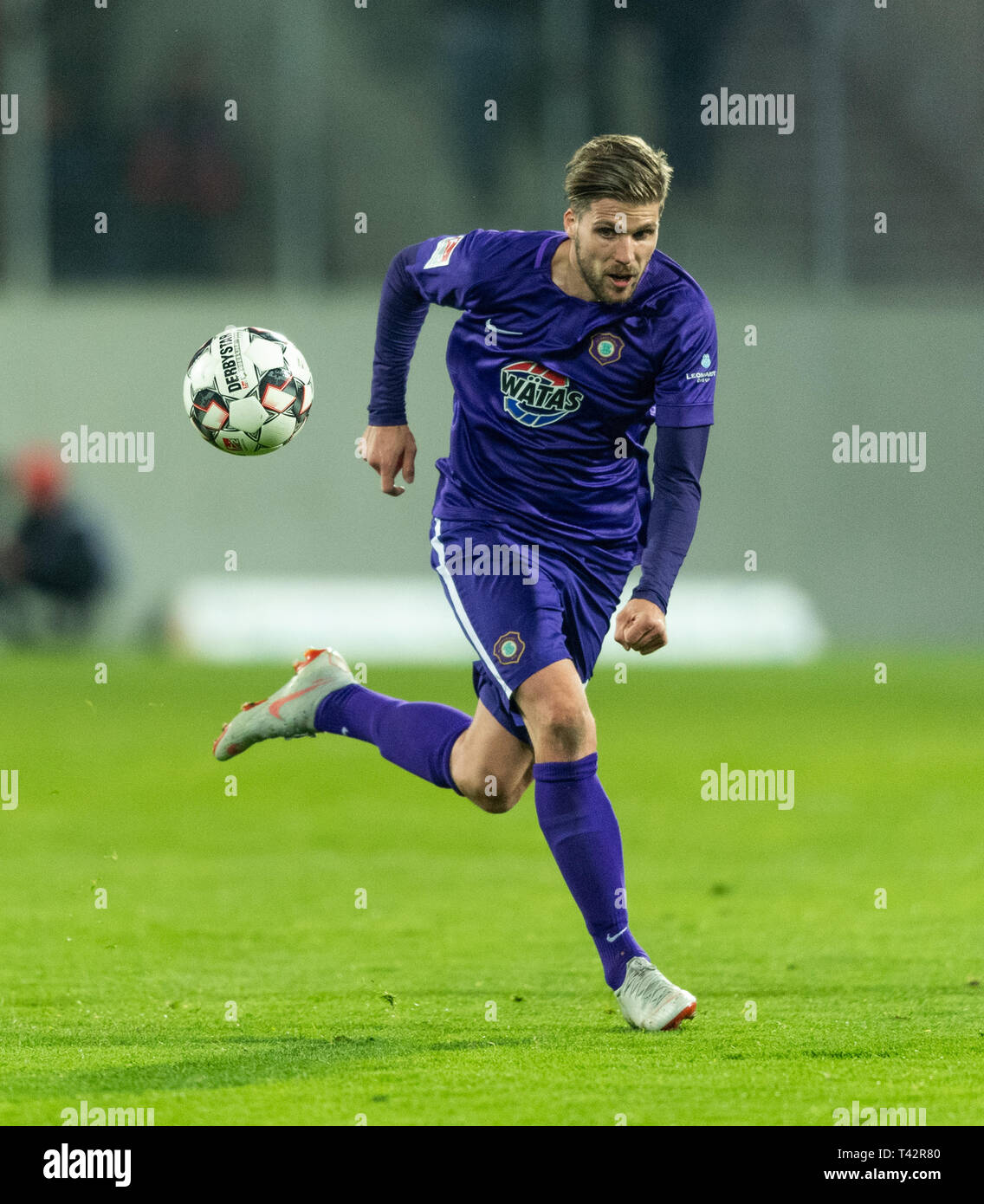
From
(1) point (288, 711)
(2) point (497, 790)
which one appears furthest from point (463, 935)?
(2) point (497, 790)

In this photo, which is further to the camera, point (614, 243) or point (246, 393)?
point (246, 393)

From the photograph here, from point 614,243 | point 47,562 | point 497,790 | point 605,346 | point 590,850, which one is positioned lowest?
point 590,850

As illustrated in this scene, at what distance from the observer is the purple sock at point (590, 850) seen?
4.74 meters

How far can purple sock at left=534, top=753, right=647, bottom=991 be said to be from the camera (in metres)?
4.74

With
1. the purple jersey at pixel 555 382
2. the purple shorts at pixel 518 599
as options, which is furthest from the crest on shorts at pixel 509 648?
the purple jersey at pixel 555 382

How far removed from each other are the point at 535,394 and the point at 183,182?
19077 mm

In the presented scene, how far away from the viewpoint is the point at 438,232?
23188 millimetres

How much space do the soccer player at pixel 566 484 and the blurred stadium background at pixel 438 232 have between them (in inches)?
Answer: 677

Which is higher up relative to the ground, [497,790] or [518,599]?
[518,599]

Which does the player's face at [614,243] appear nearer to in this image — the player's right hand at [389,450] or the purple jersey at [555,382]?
the purple jersey at [555,382]

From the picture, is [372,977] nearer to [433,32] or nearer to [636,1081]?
[636,1081]

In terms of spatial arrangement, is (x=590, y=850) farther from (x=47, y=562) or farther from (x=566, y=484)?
(x=47, y=562)

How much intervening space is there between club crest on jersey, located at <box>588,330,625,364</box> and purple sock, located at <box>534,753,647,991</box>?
1.05 metres

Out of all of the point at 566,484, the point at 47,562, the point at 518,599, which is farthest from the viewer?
the point at 47,562
